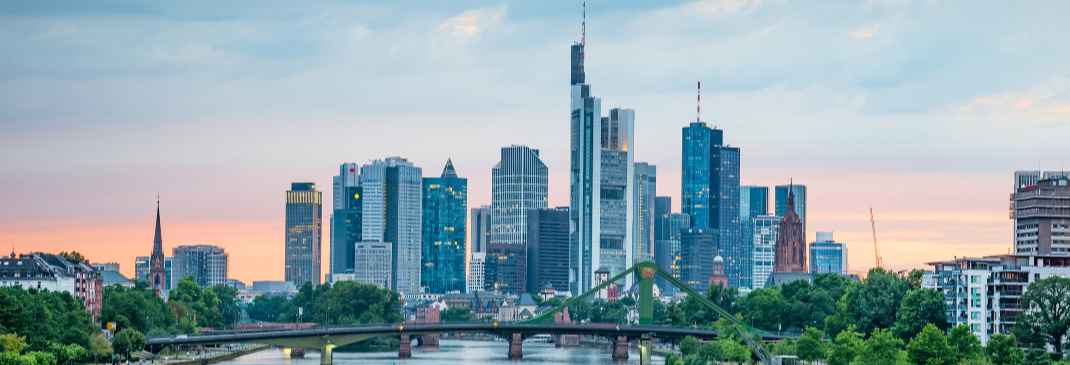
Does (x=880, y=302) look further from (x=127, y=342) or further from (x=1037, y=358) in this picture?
(x=127, y=342)

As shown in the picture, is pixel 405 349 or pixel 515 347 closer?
pixel 405 349

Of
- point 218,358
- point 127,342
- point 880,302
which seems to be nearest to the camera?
point 127,342

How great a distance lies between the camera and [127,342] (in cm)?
13575

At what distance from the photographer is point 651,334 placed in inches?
6594

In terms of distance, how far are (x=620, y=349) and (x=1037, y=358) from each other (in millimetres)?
87005

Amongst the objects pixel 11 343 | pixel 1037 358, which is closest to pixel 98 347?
pixel 11 343

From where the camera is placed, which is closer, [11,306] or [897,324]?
[11,306]

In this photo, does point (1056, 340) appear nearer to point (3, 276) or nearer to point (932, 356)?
point (932, 356)

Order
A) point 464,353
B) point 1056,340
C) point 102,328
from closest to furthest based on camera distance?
point 1056,340 < point 102,328 < point 464,353

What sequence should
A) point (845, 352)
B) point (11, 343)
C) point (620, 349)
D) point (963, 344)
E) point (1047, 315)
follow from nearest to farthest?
point (963, 344)
point (1047, 315)
point (11, 343)
point (845, 352)
point (620, 349)

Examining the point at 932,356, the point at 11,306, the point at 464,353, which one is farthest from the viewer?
the point at 464,353

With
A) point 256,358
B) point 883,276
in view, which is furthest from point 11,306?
point 883,276

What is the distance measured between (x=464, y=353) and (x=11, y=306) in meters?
88.0

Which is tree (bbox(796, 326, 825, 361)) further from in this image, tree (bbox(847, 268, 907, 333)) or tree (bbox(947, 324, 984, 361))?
tree (bbox(947, 324, 984, 361))
